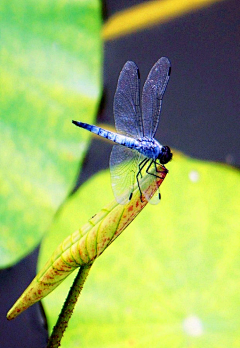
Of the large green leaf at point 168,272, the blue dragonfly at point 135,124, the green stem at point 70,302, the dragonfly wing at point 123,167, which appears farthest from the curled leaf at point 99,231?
the large green leaf at point 168,272

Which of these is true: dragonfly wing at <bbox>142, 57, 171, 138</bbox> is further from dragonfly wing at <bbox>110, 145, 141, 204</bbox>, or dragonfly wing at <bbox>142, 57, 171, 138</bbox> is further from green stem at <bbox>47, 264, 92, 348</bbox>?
green stem at <bbox>47, 264, 92, 348</bbox>

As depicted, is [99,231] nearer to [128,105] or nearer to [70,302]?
[70,302]

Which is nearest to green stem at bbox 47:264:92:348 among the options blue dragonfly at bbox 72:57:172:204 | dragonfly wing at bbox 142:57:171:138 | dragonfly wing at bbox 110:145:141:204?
dragonfly wing at bbox 110:145:141:204

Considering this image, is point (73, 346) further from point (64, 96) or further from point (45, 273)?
point (64, 96)

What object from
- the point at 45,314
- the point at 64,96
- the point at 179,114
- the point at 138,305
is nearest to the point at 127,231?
the point at 138,305

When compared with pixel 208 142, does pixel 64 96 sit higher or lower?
higher

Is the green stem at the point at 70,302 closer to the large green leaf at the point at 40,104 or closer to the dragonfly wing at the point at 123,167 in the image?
the dragonfly wing at the point at 123,167

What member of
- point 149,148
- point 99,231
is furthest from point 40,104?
point 99,231
